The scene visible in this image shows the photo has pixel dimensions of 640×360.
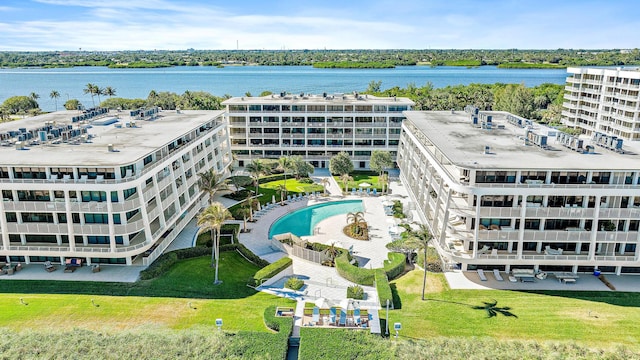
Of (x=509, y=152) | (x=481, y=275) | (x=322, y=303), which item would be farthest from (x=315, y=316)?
(x=509, y=152)

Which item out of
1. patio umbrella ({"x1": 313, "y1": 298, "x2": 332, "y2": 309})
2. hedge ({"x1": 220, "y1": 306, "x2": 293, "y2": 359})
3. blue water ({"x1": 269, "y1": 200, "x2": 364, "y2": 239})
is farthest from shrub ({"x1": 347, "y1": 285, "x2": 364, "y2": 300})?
blue water ({"x1": 269, "y1": 200, "x2": 364, "y2": 239})

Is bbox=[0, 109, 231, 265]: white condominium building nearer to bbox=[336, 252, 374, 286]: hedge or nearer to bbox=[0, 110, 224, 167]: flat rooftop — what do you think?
bbox=[0, 110, 224, 167]: flat rooftop

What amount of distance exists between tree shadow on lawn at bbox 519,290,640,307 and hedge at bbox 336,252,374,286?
563 inches

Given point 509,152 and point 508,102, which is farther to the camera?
point 508,102

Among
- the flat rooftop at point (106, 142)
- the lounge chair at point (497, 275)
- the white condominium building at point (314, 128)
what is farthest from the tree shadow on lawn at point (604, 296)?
the white condominium building at point (314, 128)

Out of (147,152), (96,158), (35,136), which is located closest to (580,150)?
(147,152)

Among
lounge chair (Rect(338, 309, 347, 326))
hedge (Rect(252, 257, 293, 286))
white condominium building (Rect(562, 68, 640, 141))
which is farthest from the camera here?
white condominium building (Rect(562, 68, 640, 141))

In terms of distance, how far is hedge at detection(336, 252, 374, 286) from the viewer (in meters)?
42.3

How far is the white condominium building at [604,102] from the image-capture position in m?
85.5

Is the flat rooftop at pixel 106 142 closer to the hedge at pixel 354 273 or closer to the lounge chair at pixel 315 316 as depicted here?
the lounge chair at pixel 315 316

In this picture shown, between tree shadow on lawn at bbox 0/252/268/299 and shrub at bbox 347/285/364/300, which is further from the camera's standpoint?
tree shadow on lawn at bbox 0/252/268/299

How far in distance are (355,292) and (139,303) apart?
18.7 m

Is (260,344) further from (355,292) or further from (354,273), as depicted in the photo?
(354,273)

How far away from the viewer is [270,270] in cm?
4309
